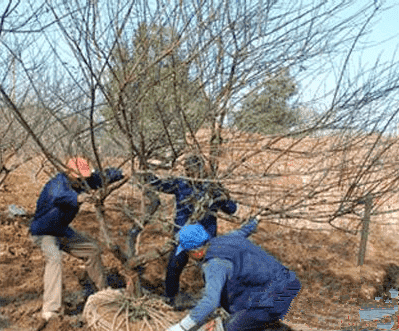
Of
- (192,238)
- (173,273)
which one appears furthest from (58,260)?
(192,238)

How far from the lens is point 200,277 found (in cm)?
590

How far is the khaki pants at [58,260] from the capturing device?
4.14 meters

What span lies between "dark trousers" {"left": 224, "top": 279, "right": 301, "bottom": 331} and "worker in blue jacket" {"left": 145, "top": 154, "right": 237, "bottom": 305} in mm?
900

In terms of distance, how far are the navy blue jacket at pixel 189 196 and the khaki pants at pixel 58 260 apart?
0.88 m

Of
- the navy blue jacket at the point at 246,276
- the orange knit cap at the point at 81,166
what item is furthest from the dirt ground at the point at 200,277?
the navy blue jacket at the point at 246,276

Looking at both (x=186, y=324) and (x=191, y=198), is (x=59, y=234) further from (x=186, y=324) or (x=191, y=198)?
(x=186, y=324)

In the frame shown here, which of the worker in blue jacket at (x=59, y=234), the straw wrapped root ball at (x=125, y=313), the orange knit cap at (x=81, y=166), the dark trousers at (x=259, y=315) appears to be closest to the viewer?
the dark trousers at (x=259, y=315)

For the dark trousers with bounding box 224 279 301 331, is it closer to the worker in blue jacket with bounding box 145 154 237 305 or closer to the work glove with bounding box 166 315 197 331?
the work glove with bounding box 166 315 197 331

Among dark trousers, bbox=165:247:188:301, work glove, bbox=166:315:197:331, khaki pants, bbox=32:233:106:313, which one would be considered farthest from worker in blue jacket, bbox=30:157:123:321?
work glove, bbox=166:315:197:331

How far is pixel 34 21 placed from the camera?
3.07 metres

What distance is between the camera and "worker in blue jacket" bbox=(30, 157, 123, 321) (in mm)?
4027

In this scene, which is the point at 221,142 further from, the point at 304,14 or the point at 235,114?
the point at 304,14

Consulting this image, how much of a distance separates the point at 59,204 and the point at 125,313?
43.3 inches

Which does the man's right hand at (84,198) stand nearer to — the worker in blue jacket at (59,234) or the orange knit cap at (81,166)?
the worker in blue jacket at (59,234)
